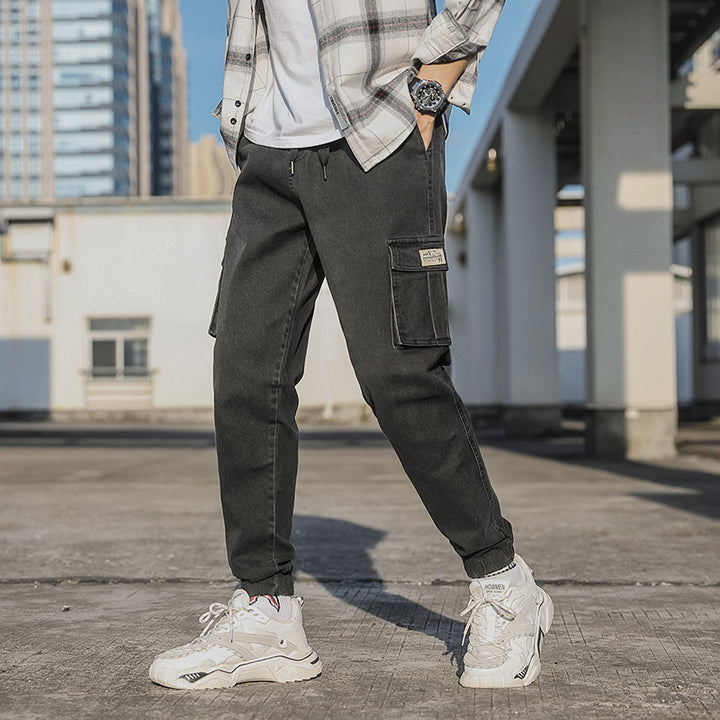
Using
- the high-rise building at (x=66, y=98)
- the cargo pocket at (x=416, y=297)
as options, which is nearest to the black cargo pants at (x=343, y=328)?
the cargo pocket at (x=416, y=297)

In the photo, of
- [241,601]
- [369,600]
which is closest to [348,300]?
[241,601]

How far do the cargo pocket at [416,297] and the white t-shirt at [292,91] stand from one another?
0.27m

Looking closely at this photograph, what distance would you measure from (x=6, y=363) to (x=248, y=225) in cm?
2035

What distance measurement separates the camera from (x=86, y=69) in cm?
10769

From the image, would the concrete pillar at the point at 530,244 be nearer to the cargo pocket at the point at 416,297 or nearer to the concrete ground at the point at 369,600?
the concrete ground at the point at 369,600

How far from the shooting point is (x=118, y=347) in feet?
68.6

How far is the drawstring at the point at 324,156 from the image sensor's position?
1779 millimetres

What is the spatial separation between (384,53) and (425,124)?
6.1 inches

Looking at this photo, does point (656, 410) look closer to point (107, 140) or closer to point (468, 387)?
point (468, 387)

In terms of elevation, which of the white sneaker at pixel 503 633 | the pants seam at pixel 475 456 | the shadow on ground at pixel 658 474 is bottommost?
the shadow on ground at pixel 658 474

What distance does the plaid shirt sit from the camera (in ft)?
5.67

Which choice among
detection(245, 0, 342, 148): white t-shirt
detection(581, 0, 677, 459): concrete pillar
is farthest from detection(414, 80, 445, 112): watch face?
detection(581, 0, 677, 459): concrete pillar

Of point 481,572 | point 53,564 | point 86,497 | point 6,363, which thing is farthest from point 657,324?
point 6,363

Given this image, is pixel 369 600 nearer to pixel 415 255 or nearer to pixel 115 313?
pixel 415 255
